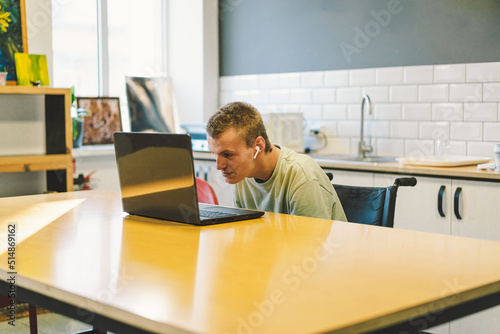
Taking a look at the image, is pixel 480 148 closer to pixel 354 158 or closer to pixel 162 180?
pixel 354 158

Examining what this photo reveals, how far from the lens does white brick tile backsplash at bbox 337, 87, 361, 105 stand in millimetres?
4355

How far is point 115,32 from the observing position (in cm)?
512

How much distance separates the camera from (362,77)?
4.33 metres

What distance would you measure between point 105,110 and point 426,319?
4078 millimetres

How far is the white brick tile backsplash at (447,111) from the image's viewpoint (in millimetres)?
3836

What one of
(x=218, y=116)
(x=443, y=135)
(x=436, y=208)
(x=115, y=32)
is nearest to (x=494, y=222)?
(x=436, y=208)

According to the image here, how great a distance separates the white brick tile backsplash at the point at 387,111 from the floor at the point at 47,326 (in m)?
2.33

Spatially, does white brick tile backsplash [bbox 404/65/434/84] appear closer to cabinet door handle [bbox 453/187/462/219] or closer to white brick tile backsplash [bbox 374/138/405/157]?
white brick tile backsplash [bbox 374/138/405/157]

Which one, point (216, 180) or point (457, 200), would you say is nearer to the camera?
point (457, 200)

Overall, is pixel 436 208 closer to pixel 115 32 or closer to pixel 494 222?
pixel 494 222

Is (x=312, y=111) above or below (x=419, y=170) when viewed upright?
above

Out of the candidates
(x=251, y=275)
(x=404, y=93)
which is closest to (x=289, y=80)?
(x=404, y=93)

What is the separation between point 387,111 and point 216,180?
4.29 ft

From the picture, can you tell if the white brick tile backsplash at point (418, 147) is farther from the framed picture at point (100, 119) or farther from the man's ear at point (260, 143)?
the framed picture at point (100, 119)
